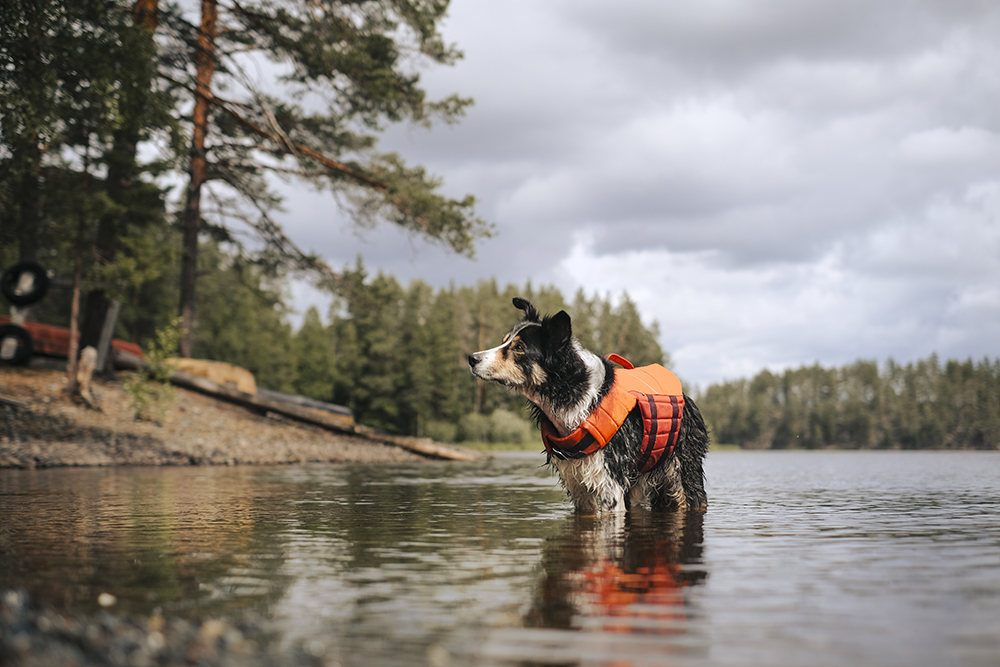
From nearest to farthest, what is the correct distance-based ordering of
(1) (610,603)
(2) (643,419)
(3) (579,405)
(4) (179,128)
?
(1) (610,603)
(3) (579,405)
(2) (643,419)
(4) (179,128)

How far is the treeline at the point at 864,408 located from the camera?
5034 inches

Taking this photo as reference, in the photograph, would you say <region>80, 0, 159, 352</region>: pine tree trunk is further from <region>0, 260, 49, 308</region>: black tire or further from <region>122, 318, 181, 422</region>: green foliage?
<region>122, 318, 181, 422</region>: green foliage

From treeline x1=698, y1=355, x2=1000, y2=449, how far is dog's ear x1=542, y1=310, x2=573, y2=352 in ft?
410

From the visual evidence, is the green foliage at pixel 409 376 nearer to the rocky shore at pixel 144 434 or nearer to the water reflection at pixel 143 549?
the rocky shore at pixel 144 434

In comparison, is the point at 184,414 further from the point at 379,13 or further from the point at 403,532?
the point at 403,532

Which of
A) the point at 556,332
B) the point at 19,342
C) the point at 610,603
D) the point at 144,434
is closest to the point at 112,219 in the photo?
the point at 19,342

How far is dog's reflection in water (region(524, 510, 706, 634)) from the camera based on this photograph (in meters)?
3.93

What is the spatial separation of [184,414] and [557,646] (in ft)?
77.6

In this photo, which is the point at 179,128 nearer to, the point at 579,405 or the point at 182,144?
the point at 182,144

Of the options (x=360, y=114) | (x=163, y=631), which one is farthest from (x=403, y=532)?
(x=360, y=114)

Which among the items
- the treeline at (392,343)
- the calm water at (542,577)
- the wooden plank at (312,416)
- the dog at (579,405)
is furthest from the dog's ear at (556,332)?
the treeline at (392,343)

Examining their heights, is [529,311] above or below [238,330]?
below

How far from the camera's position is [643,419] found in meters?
8.97

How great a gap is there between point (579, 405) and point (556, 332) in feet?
2.77
